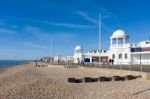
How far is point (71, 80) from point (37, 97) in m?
7.38

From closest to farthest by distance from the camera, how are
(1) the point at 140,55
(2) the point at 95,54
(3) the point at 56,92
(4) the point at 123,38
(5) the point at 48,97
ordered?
1. (5) the point at 48,97
2. (3) the point at 56,92
3. (1) the point at 140,55
4. (4) the point at 123,38
5. (2) the point at 95,54

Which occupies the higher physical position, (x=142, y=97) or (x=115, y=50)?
(x=115, y=50)

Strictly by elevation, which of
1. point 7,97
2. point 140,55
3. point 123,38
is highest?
point 123,38

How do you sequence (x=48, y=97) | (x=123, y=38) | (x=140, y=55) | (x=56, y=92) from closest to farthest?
(x=48, y=97) → (x=56, y=92) → (x=140, y=55) → (x=123, y=38)

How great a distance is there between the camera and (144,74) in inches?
888

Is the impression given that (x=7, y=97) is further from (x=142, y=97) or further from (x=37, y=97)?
(x=142, y=97)

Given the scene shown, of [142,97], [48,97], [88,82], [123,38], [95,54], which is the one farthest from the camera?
[95,54]

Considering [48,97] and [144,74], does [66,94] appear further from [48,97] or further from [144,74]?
[144,74]

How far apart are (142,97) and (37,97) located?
543 cm

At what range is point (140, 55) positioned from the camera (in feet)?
157


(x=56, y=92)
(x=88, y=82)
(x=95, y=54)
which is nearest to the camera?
(x=56, y=92)

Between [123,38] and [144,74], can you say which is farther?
[123,38]

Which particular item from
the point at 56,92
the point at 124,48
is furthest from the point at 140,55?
the point at 56,92

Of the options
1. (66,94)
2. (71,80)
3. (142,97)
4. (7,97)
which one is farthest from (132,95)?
(71,80)
